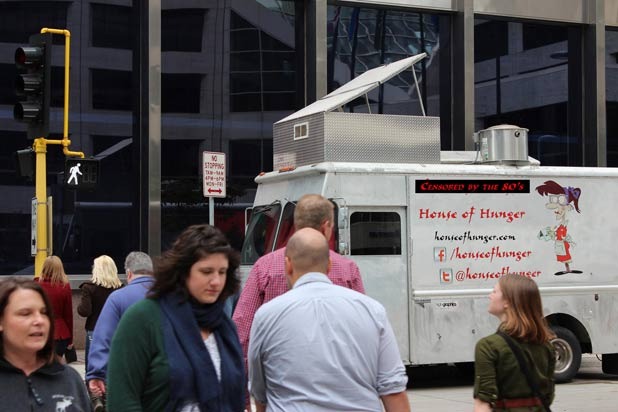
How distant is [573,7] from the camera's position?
74.7 ft

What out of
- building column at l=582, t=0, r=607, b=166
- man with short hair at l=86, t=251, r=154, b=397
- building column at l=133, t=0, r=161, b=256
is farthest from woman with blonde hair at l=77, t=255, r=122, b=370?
building column at l=582, t=0, r=607, b=166

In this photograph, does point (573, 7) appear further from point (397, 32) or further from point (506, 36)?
point (397, 32)

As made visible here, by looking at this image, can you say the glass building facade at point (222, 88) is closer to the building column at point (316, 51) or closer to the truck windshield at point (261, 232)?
the building column at point (316, 51)

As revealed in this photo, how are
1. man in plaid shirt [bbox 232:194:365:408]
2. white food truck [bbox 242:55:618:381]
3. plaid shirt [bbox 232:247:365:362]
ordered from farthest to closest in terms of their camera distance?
white food truck [bbox 242:55:618:381]
plaid shirt [bbox 232:247:365:362]
man in plaid shirt [bbox 232:194:365:408]

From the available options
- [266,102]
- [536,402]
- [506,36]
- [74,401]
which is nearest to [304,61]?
[266,102]

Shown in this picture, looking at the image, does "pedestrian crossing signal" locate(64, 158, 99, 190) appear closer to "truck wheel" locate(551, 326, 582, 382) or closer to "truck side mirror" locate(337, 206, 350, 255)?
"truck side mirror" locate(337, 206, 350, 255)

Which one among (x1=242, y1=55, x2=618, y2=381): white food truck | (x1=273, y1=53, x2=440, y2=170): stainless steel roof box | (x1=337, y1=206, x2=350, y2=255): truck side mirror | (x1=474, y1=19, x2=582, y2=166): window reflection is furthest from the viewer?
(x1=474, y1=19, x2=582, y2=166): window reflection

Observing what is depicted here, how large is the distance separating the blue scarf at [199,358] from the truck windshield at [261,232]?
29.8ft

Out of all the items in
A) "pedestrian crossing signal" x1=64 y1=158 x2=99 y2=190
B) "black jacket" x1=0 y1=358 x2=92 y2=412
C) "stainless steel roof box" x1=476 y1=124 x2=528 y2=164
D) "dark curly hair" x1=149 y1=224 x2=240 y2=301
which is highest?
"stainless steel roof box" x1=476 y1=124 x2=528 y2=164

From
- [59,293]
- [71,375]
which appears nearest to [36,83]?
[59,293]

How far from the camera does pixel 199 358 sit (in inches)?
158

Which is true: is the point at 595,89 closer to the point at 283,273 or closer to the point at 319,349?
the point at 283,273

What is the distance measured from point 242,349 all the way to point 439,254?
29.5ft

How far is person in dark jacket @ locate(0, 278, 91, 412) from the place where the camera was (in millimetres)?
3893
